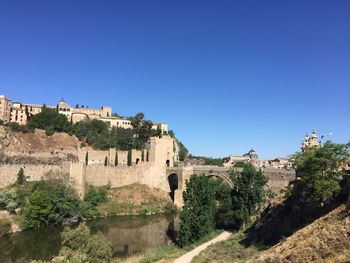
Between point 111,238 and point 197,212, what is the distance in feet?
33.8

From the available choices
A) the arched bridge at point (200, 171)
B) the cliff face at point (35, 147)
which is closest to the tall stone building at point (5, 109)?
the cliff face at point (35, 147)

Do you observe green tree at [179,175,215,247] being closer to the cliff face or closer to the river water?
the river water

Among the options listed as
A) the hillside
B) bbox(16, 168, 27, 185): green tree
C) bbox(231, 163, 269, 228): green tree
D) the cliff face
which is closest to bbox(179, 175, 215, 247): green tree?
bbox(231, 163, 269, 228): green tree

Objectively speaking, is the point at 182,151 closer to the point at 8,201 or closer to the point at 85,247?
the point at 8,201

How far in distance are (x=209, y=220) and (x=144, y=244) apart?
733 cm

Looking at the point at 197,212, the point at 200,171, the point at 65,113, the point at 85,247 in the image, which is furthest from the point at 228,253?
the point at 65,113

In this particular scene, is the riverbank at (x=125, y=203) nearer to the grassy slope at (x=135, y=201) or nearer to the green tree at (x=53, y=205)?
the grassy slope at (x=135, y=201)

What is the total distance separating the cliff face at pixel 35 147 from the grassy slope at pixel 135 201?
432 inches

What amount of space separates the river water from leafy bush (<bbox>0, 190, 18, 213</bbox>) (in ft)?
13.0

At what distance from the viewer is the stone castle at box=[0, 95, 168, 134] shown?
7803cm

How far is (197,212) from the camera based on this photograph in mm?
34094

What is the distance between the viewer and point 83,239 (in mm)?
23047

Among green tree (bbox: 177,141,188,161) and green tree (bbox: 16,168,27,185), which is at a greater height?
green tree (bbox: 177,141,188,161)

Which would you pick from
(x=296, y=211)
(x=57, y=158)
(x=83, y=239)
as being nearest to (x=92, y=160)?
(x=57, y=158)
